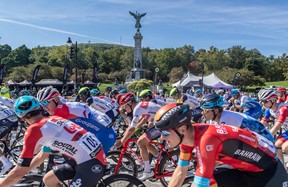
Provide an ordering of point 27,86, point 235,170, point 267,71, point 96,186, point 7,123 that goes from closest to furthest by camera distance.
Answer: point 235,170 < point 96,186 < point 7,123 < point 27,86 < point 267,71

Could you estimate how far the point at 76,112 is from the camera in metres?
5.89

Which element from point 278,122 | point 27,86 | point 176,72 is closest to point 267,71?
point 176,72

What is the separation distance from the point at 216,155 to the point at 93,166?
1.51 m

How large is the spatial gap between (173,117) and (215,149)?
457 millimetres

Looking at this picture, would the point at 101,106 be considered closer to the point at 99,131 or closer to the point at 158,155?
the point at 158,155

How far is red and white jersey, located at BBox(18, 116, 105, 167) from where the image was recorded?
145 inches

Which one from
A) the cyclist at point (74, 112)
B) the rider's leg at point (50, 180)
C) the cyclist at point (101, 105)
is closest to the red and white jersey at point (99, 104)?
the cyclist at point (101, 105)

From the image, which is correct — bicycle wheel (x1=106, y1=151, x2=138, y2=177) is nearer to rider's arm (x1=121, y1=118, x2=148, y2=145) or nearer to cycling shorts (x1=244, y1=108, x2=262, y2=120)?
rider's arm (x1=121, y1=118, x2=148, y2=145)

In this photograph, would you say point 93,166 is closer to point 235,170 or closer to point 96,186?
point 96,186

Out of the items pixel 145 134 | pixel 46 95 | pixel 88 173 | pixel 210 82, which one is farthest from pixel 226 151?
pixel 210 82

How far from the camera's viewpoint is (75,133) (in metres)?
3.87

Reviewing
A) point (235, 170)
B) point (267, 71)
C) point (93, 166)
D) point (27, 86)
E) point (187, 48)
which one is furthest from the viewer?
point (187, 48)

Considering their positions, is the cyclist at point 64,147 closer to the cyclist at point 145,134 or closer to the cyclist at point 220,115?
the cyclist at point 220,115

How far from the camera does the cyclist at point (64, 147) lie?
3.69 metres
